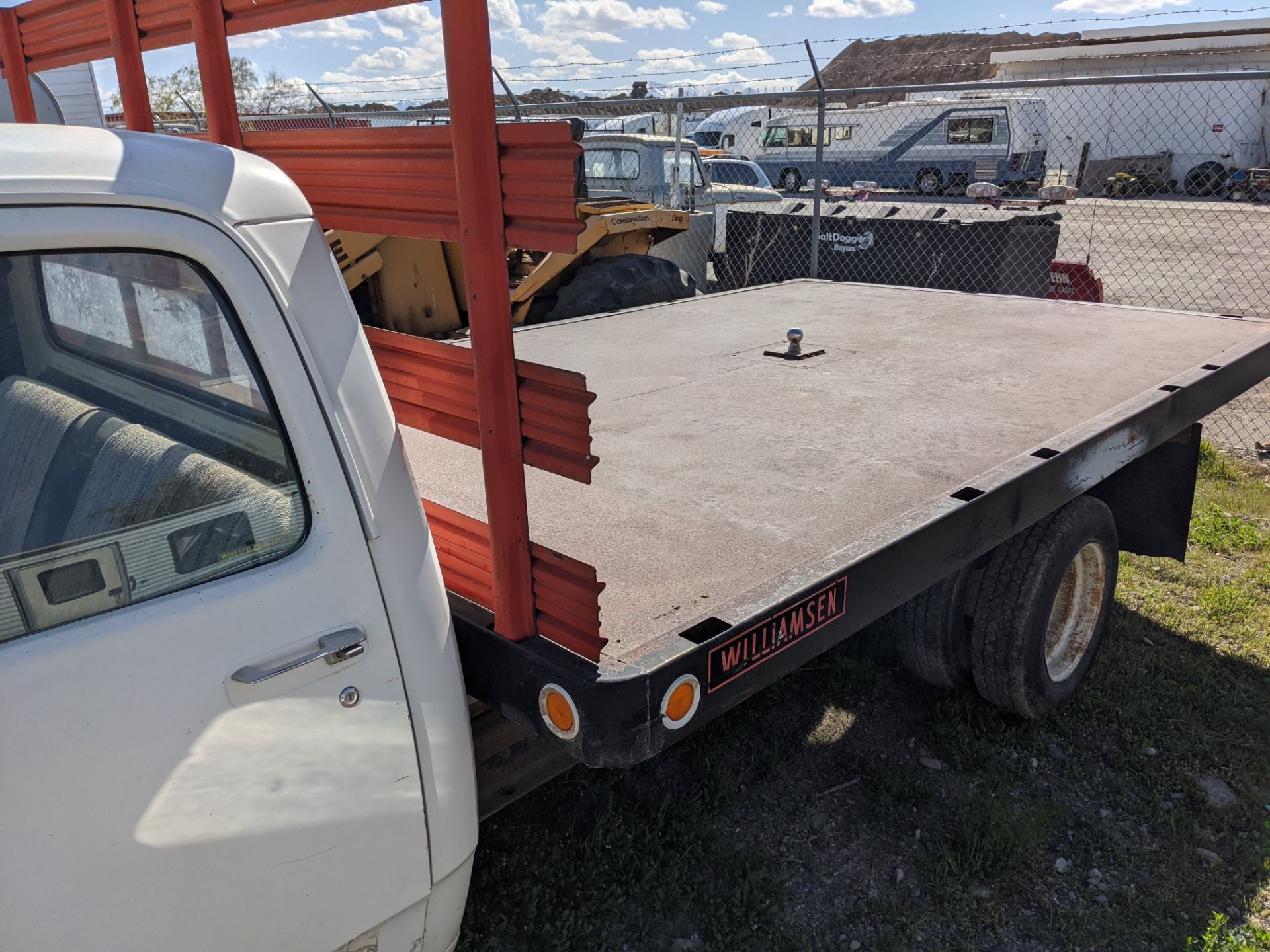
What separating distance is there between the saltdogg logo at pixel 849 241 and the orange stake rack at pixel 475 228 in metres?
7.46

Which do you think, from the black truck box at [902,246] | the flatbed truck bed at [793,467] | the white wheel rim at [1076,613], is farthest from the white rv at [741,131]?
the white wheel rim at [1076,613]

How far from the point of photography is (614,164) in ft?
38.5

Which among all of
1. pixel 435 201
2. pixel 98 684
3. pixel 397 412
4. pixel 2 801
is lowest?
pixel 2 801

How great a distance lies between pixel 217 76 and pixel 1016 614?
8.74 feet

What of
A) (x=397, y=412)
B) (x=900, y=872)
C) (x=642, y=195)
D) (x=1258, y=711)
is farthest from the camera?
(x=642, y=195)

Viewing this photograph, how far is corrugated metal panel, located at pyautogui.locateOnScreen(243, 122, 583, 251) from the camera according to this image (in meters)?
1.49

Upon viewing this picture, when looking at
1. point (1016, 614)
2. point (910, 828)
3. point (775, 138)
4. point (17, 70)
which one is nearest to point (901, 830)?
point (910, 828)

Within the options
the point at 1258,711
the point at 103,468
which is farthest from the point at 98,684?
the point at 1258,711

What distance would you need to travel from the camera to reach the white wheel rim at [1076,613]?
137 inches

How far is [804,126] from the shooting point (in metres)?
28.4

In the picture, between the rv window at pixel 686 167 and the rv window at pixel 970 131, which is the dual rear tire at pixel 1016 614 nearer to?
the rv window at pixel 686 167

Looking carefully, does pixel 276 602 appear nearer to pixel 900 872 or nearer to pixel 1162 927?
pixel 900 872

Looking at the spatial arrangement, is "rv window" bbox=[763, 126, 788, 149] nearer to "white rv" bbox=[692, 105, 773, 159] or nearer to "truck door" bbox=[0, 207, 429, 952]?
"white rv" bbox=[692, 105, 773, 159]

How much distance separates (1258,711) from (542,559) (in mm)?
3249
